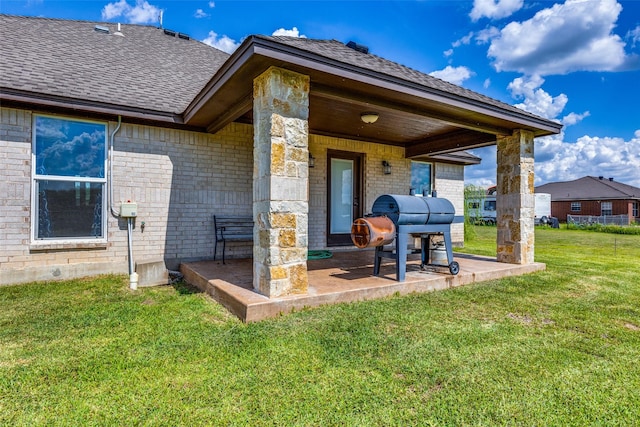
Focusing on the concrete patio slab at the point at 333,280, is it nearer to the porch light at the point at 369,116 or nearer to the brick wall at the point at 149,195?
the brick wall at the point at 149,195

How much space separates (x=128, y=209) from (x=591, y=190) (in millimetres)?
36320

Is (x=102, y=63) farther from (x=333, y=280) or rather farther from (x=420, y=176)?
(x=420, y=176)

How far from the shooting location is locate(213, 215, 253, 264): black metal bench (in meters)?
5.99

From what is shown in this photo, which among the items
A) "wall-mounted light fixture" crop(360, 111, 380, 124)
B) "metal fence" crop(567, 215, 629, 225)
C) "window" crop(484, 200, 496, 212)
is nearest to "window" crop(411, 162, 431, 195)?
"wall-mounted light fixture" crop(360, 111, 380, 124)

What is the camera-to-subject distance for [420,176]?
9.06 m

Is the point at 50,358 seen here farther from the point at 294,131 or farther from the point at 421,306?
the point at 421,306

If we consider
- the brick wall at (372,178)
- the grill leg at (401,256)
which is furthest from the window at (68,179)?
the grill leg at (401,256)

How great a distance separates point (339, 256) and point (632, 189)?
36489 millimetres

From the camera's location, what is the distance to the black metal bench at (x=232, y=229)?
599cm

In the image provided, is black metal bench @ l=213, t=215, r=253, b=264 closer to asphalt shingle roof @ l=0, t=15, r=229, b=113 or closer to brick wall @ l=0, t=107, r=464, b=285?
brick wall @ l=0, t=107, r=464, b=285

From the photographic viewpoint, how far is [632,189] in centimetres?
3036

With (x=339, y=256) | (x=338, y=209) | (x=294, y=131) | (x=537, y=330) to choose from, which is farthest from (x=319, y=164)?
(x=537, y=330)

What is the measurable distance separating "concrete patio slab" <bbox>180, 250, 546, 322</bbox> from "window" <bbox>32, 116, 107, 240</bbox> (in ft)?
5.29

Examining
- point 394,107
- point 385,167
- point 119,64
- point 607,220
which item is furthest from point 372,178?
point 607,220
